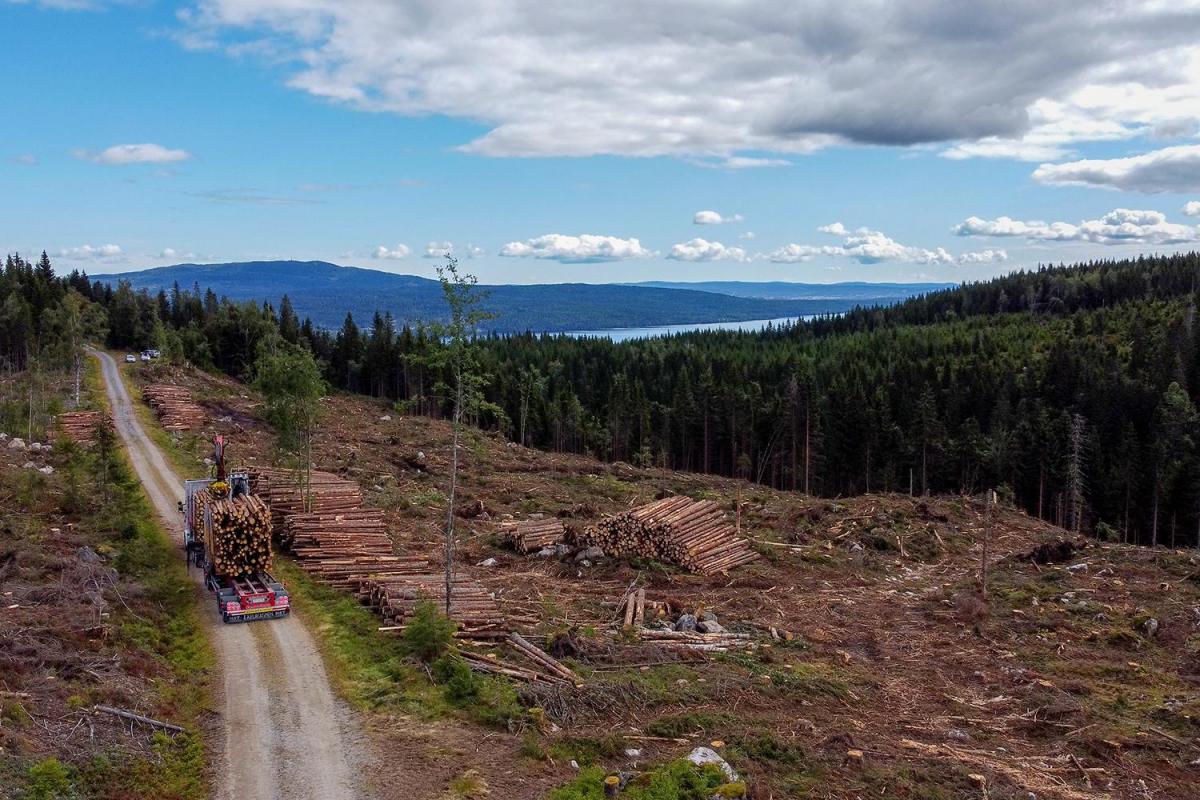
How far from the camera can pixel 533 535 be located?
30.6 metres

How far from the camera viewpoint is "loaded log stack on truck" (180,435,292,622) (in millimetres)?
20828

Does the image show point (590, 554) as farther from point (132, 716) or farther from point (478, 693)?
point (132, 716)

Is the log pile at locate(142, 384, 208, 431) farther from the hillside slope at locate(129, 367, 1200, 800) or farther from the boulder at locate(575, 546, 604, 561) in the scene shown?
the boulder at locate(575, 546, 604, 561)

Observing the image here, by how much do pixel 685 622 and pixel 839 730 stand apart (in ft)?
23.6

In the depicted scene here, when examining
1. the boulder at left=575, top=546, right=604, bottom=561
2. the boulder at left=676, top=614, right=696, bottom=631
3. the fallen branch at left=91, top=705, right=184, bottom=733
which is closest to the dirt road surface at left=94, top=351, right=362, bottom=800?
the fallen branch at left=91, top=705, right=184, bottom=733

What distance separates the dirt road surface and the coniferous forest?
25150 millimetres

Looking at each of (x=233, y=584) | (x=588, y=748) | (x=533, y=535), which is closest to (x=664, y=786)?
(x=588, y=748)

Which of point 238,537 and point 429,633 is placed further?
point 238,537

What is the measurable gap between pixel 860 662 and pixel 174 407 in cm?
5240

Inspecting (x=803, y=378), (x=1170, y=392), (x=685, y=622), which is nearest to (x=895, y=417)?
(x=803, y=378)

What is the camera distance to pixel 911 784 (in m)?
13.5

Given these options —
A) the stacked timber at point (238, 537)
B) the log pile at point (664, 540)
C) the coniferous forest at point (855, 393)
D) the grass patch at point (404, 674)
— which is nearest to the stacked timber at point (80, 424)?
the coniferous forest at point (855, 393)

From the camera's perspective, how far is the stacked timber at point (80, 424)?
4588cm

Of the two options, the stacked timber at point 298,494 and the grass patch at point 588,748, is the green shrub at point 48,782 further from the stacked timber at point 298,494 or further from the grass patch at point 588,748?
the stacked timber at point 298,494
